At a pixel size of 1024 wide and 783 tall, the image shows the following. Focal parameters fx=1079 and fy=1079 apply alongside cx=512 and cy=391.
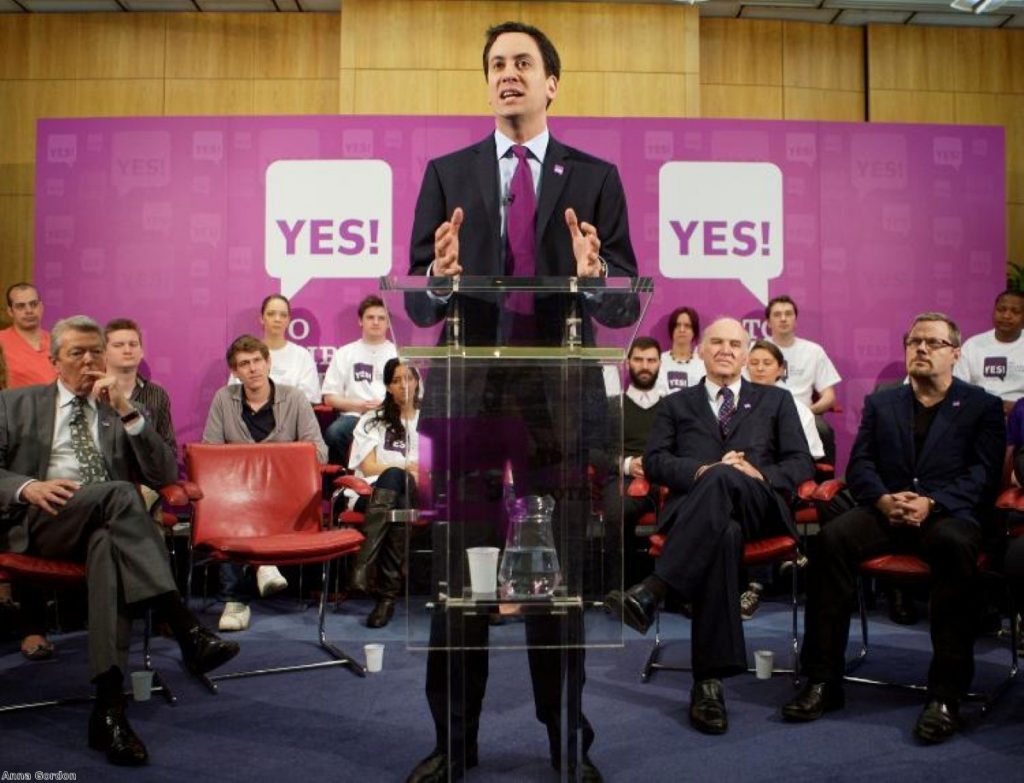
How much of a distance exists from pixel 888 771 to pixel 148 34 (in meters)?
8.41

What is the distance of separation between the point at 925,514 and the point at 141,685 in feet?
8.85

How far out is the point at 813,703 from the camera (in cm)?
338

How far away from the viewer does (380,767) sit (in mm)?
2836

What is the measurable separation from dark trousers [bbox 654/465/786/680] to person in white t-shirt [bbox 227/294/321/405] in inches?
129

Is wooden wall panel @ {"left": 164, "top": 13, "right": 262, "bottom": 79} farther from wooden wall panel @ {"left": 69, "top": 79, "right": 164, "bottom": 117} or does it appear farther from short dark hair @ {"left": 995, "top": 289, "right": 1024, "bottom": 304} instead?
short dark hair @ {"left": 995, "top": 289, "right": 1024, "bottom": 304}

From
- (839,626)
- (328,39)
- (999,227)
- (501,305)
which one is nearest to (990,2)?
(999,227)

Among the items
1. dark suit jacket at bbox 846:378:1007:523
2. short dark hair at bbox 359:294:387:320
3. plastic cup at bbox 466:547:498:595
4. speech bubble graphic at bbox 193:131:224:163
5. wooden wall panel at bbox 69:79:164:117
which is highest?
wooden wall panel at bbox 69:79:164:117

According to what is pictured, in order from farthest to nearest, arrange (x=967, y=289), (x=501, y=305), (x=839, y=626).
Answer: (x=967, y=289), (x=839, y=626), (x=501, y=305)

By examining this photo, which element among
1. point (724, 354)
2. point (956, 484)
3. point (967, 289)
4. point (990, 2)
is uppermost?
point (990, 2)

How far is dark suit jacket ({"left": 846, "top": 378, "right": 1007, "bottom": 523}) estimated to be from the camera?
3.74m

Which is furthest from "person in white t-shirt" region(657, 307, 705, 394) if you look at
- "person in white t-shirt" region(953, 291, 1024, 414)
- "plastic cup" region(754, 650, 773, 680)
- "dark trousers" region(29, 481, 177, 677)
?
"dark trousers" region(29, 481, 177, 677)

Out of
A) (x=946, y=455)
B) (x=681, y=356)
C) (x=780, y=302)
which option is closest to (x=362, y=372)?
(x=681, y=356)

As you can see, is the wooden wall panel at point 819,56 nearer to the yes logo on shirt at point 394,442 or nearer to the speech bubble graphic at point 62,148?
the speech bubble graphic at point 62,148

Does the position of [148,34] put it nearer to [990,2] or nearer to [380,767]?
[990,2]
